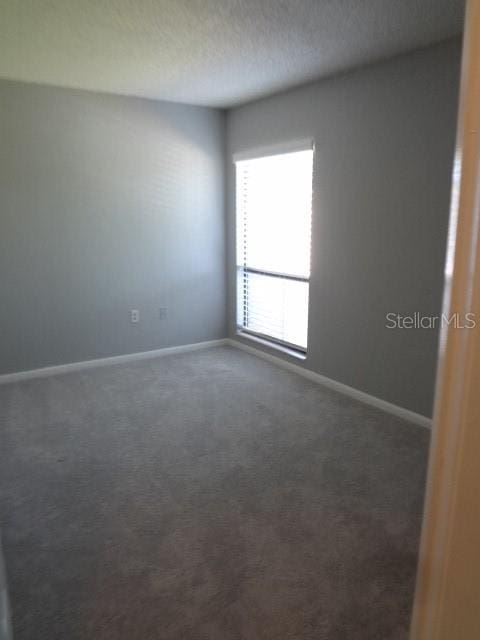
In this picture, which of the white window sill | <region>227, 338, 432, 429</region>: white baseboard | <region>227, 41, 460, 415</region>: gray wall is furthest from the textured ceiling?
<region>227, 338, 432, 429</region>: white baseboard

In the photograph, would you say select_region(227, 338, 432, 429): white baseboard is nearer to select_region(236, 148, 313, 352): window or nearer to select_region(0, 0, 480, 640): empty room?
select_region(0, 0, 480, 640): empty room

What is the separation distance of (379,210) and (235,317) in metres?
2.15

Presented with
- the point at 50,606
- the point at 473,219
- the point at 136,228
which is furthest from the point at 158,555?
the point at 136,228

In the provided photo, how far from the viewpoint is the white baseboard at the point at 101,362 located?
4.04 m

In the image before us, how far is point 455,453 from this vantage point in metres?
0.48

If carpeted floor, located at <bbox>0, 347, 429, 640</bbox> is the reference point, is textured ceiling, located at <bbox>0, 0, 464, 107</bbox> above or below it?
above

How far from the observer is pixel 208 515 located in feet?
7.37

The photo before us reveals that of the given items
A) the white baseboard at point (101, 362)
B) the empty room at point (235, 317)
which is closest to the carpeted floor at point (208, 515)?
the empty room at point (235, 317)

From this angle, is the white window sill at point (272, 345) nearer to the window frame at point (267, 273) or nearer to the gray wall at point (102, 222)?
the window frame at point (267, 273)

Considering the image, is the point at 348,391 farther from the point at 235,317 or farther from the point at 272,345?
the point at 235,317

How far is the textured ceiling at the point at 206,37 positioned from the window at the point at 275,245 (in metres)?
0.78

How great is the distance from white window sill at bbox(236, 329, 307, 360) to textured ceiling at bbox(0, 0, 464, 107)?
223 centimetres

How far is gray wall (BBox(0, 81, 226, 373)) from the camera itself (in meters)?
3.83
